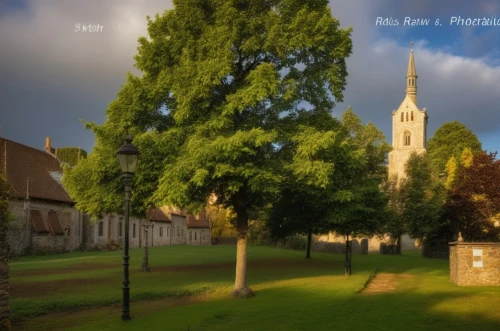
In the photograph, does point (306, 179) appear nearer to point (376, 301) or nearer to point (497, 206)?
point (376, 301)

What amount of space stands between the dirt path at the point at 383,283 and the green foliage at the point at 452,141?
146 ft

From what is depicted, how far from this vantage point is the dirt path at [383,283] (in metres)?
18.9

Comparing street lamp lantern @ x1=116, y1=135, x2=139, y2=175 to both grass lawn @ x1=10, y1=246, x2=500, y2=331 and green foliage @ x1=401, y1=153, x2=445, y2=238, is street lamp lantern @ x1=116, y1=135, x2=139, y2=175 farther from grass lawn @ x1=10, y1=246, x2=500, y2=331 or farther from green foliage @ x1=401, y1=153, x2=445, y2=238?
green foliage @ x1=401, y1=153, x2=445, y2=238

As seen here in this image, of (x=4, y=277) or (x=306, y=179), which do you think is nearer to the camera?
(x=4, y=277)

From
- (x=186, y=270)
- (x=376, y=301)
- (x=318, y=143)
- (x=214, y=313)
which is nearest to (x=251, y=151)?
(x=318, y=143)

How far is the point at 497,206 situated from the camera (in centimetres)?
3703

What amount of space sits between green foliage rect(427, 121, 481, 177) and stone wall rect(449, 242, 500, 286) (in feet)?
159

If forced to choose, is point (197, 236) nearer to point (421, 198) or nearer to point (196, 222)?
point (196, 222)

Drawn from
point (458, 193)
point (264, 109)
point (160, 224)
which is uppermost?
point (264, 109)

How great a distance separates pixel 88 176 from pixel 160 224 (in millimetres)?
52050

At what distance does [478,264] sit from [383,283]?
4.07m

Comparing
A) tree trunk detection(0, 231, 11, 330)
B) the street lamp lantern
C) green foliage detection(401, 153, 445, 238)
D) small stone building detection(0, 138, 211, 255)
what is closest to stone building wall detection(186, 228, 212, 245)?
small stone building detection(0, 138, 211, 255)

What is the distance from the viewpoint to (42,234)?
4166 cm

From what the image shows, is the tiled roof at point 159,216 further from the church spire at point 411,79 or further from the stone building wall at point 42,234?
the church spire at point 411,79
